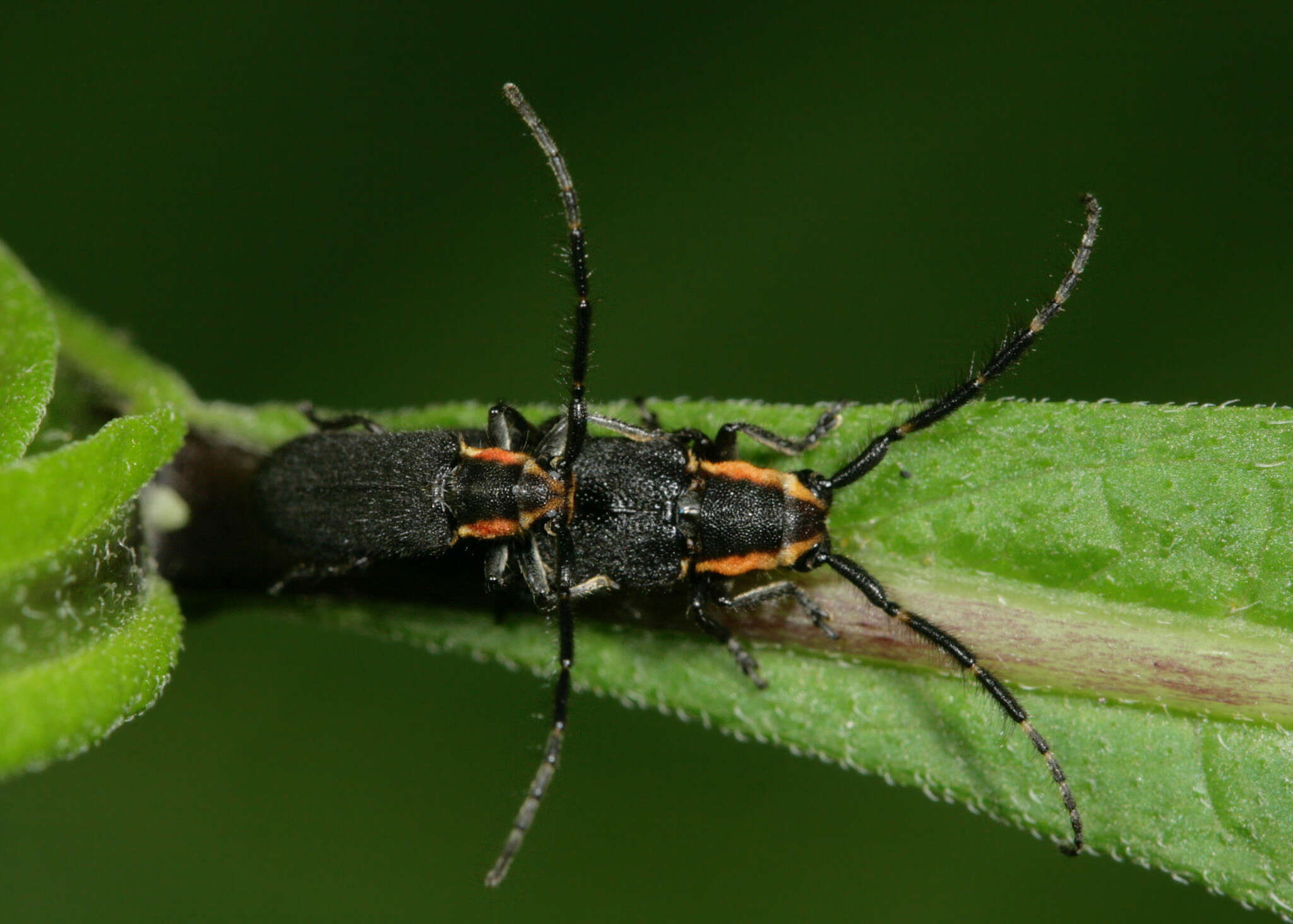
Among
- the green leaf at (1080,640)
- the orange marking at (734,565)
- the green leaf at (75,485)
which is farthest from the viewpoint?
the orange marking at (734,565)

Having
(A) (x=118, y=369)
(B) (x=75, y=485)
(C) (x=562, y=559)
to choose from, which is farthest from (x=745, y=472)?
(B) (x=75, y=485)

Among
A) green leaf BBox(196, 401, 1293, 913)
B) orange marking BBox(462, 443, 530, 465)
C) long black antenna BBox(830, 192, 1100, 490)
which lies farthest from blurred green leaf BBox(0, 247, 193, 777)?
long black antenna BBox(830, 192, 1100, 490)

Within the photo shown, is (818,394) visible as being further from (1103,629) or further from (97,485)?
(97,485)

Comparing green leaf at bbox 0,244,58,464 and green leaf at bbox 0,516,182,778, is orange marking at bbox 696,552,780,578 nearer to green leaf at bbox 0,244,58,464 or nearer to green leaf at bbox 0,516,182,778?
green leaf at bbox 0,516,182,778

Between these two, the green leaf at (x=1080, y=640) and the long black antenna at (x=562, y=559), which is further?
the long black antenna at (x=562, y=559)

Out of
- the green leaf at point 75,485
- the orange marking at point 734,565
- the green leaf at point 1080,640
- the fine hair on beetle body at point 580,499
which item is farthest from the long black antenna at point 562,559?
the green leaf at point 75,485

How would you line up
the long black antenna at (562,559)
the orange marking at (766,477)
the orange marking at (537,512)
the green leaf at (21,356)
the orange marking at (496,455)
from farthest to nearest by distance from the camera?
the orange marking at (496,455) → the orange marking at (537,512) → the orange marking at (766,477) → the long black antenna at (562,559) → the green leaf at (21,356)

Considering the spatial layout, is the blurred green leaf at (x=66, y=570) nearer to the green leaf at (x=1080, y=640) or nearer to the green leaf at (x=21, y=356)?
the green leaf at (x=21, y=356)

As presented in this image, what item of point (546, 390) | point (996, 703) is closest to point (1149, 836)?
point (996, 703)
